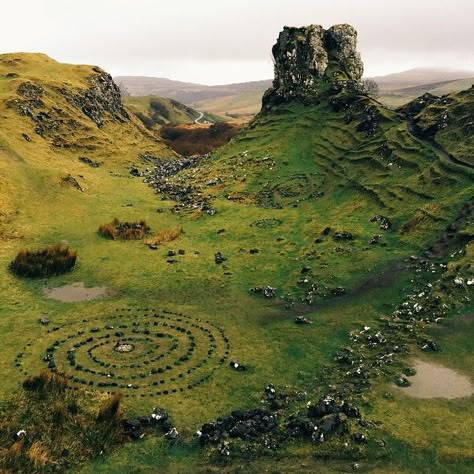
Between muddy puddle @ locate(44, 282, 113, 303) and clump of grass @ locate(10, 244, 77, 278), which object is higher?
clump of grass @ locate(10, 244, 77, 278)

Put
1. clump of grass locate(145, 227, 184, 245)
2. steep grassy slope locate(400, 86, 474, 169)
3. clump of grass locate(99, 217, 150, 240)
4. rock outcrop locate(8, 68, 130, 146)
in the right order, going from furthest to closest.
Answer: rock outcrop locate(8, 68, 130, 146)
steep grassy slope locate(400, 86, 474, 169)
clump of grass locate(99, 217, 150, 240)
clump of grass locate(145, 227, 184, 245)

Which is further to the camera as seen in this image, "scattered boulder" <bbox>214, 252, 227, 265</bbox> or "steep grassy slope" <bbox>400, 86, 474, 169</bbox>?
"steep grassy slope" <bbox>400, 86, 474, 169</bbox>

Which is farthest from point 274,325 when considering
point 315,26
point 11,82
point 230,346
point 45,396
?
point 11,82

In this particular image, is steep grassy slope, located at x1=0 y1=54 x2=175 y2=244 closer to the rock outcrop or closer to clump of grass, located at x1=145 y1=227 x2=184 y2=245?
the rock outcrop

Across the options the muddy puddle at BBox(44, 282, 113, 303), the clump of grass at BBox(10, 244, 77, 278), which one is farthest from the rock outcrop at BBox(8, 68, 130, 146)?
the muddy puddle at BBox(44, 282, 113, 303)

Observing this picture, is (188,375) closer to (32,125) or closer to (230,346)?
(230,346)

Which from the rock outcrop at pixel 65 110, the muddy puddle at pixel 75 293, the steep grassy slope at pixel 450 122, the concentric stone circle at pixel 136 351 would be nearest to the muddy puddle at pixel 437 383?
the concentric stone circle at pixel 136 351

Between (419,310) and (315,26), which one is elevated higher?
(315,26)

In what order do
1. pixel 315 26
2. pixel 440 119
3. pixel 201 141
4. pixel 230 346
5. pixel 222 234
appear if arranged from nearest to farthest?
pixel 230 346, pixel 222 234, pixel 440 119, pixel 315 26, pixel 201 141

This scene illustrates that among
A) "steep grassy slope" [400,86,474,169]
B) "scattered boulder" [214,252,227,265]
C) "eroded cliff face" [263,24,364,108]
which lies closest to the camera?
"scattered boulder" [214,252,227,265]
